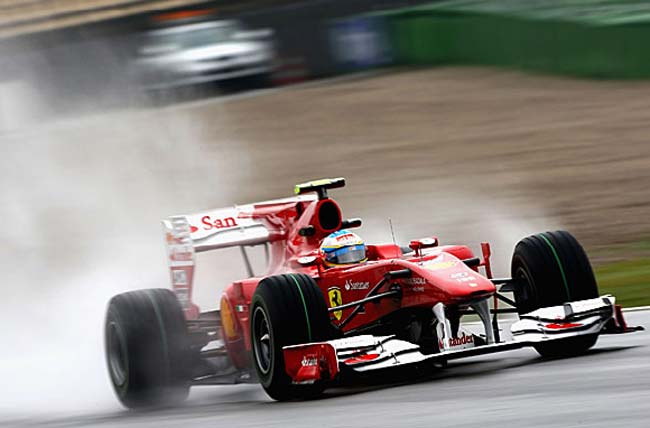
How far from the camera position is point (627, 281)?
52.3 ft

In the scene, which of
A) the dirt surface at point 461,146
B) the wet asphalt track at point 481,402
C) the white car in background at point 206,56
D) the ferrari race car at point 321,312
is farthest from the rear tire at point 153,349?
the white car in background at point 206,56

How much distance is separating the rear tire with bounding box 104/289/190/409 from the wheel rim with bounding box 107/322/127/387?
0.04 m

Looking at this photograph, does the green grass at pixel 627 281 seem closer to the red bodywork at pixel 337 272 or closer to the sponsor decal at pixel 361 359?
the red bodywork at pixel 337 272

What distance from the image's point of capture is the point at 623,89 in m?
27.4

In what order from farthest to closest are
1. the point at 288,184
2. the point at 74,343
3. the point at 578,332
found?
1. the point at 288,184
2. the point at 74,343
3. the point at 578,332

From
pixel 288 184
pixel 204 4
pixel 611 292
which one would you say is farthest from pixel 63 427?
pixel 204 4

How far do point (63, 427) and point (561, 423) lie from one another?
441 centimetres

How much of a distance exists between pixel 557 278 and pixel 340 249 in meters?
1.71

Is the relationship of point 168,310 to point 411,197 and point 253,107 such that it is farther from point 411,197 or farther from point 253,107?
point 253,107

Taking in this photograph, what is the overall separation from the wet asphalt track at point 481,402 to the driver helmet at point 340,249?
3.66 feet

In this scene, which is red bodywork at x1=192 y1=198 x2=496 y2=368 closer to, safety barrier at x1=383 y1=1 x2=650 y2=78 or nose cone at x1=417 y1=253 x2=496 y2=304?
nose cone at x1=417 y1=253 x2=496 y2=304

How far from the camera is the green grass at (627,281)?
1468 cm

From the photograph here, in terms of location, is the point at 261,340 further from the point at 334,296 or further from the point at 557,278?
the point at 557,278

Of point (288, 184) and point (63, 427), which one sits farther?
point (288, 184)
